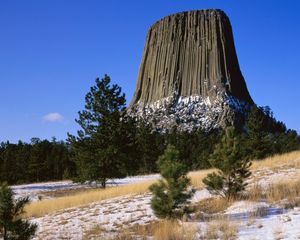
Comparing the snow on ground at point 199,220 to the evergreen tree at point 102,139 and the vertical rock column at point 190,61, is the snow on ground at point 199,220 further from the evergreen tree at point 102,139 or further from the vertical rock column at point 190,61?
the vertical rock column at point 190,61

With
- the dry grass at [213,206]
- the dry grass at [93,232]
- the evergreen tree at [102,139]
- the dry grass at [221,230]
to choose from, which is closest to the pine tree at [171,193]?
the dry grass at [213,206]

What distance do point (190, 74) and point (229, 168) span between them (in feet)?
376

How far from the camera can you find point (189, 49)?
129 meters

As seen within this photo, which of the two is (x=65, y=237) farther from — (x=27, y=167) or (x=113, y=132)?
(x=27, y=167)

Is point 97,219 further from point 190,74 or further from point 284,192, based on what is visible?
point 190,74

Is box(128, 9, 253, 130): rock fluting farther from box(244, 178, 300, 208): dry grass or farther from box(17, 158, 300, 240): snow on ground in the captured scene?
box(244, 178, 300, 208): dry grass

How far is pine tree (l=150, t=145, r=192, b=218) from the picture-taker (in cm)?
954

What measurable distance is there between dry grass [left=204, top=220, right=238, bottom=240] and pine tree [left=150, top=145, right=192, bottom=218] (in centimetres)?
137

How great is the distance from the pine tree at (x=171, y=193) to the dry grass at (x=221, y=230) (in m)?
1.37

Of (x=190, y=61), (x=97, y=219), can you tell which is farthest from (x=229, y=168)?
(x=190, y=61)

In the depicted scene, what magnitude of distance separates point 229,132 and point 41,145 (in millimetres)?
64127

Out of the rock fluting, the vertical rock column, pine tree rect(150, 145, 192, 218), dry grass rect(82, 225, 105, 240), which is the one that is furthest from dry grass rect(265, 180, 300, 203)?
the vertical rock column

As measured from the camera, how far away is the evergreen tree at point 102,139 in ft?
88.2

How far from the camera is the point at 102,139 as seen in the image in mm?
27609
